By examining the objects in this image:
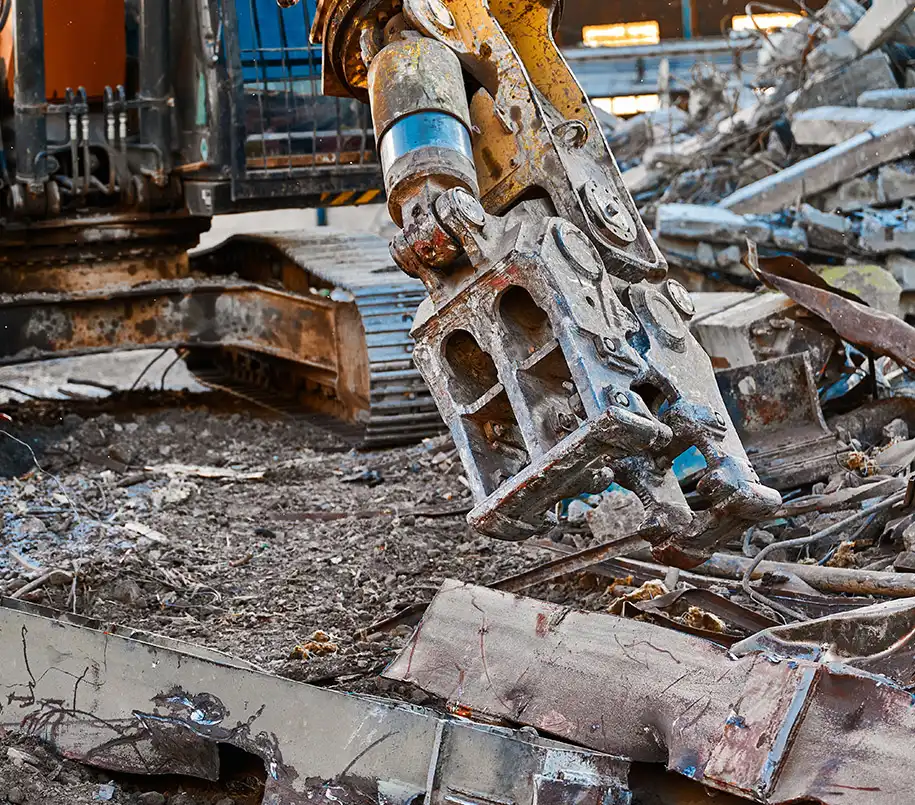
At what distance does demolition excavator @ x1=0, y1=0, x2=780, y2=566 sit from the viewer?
3.20 m

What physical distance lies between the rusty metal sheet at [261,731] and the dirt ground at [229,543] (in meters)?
0.09

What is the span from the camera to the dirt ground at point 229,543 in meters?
3.57

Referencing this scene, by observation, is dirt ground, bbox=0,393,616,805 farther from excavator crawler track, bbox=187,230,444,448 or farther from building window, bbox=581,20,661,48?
building window, bbox=581,20,661,48

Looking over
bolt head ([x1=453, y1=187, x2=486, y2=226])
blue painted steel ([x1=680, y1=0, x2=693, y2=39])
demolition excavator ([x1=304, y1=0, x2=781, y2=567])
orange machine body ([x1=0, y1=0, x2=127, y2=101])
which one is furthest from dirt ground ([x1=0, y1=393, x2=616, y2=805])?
blue painted steel ([x1=680, y1=0, x2=693, y2=39])

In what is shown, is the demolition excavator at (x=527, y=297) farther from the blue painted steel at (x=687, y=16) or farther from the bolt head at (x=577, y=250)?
the blue painted steel at (x=687, y=16)

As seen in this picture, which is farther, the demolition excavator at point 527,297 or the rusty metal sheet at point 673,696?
the demolition excavator at point 527,297

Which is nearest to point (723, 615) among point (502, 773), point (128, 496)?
point (502, 773)

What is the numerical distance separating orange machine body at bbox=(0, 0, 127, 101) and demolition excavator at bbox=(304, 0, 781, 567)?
373 centimetres

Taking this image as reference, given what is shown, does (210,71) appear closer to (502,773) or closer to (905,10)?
(502,773)

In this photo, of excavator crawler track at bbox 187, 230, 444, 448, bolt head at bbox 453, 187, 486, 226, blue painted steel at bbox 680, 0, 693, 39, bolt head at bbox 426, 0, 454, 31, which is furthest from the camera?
blue painted steel at bbox 680, 0, 693, 39

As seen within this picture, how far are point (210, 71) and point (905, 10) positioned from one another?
5790 mm

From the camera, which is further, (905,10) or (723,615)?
(905,10)

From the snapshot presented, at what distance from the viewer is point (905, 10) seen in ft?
33.2

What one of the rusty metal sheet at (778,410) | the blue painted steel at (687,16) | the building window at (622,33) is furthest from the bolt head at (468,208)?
the blue painted steel at (687,16)
